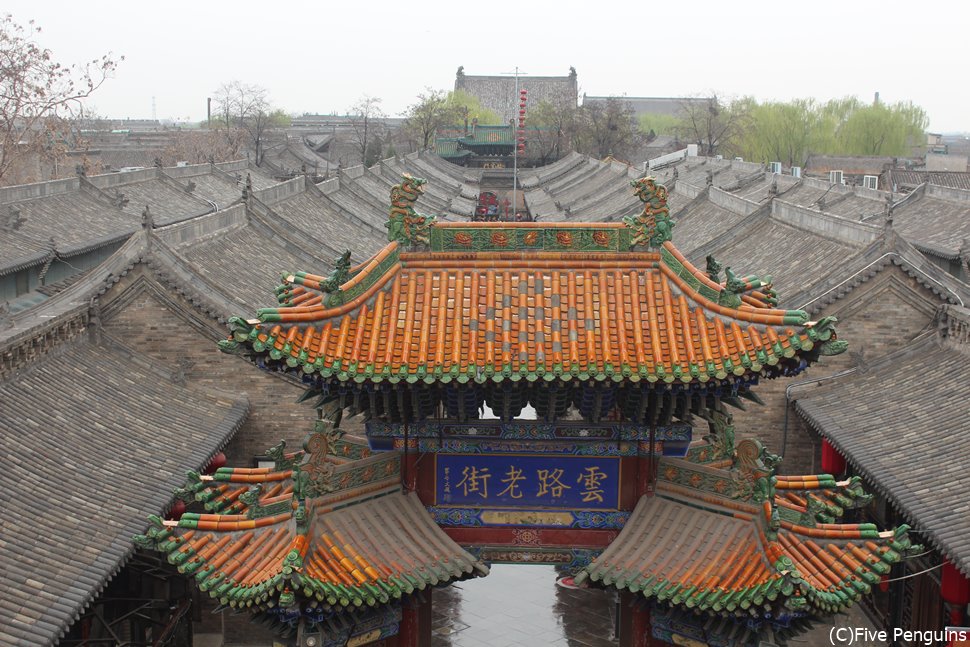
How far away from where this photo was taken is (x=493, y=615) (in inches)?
630

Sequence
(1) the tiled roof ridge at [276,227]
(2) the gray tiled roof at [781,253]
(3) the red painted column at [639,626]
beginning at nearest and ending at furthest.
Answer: (3) the red painted column at [639,626], (2) the gray tiled roof at [781,253], (1) the tiled roof ridge at [276,227]

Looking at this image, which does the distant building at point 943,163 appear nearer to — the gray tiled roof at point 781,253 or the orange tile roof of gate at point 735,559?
the gray tiled roof at point 781,253

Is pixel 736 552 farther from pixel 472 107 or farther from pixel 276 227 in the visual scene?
pixel 472 107

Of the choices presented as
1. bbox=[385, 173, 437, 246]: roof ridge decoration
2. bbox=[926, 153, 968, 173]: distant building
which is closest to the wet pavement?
bbox=[385, 173, 437, 246]: roof ridge decoration

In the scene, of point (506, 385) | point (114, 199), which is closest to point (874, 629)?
point (506, 385)

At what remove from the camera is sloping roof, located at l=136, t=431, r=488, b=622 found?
31.3 ft

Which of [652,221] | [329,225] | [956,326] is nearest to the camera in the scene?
[652,221]

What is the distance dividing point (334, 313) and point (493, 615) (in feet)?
24.1

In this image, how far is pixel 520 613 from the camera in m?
16.2

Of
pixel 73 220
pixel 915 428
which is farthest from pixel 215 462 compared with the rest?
pixel 73 220

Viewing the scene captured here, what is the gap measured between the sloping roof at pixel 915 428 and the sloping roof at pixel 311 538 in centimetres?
718

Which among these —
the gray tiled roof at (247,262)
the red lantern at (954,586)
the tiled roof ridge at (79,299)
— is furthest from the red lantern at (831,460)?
the tiled roof ridge at (79,299)

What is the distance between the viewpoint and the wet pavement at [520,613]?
1515cm

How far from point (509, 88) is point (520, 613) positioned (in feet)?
382
